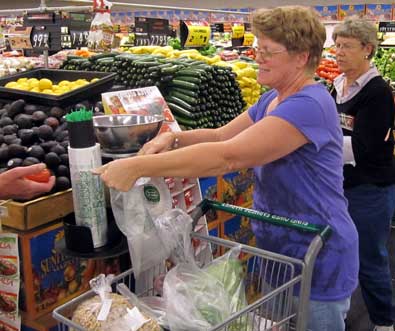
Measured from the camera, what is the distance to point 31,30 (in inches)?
147

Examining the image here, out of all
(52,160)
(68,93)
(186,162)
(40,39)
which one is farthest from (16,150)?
(40,39)

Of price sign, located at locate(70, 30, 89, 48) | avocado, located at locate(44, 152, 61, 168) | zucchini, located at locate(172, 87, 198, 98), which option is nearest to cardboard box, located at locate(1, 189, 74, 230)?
avocado, located at locate(44, 152, 61, 168)

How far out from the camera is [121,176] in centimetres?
138

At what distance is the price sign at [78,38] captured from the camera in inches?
169

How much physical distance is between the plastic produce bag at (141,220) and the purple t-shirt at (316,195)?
43cm

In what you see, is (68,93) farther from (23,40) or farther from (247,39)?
(247,39)

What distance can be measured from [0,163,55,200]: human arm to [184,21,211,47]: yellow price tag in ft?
11.2

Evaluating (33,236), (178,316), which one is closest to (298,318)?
(178,316)

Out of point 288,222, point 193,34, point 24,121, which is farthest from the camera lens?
point 193,34

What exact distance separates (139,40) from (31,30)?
145 centimetres

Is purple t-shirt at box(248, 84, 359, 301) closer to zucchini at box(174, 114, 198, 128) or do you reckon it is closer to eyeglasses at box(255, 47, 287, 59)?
eyeglasses at box(255, 47, 287, 59)

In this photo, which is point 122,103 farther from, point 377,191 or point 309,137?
point 377,191

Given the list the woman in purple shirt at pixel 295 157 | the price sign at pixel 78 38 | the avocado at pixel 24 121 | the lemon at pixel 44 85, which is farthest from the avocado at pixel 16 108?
the price sign at pixel 78 38

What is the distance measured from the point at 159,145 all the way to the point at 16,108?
3.25 feet
